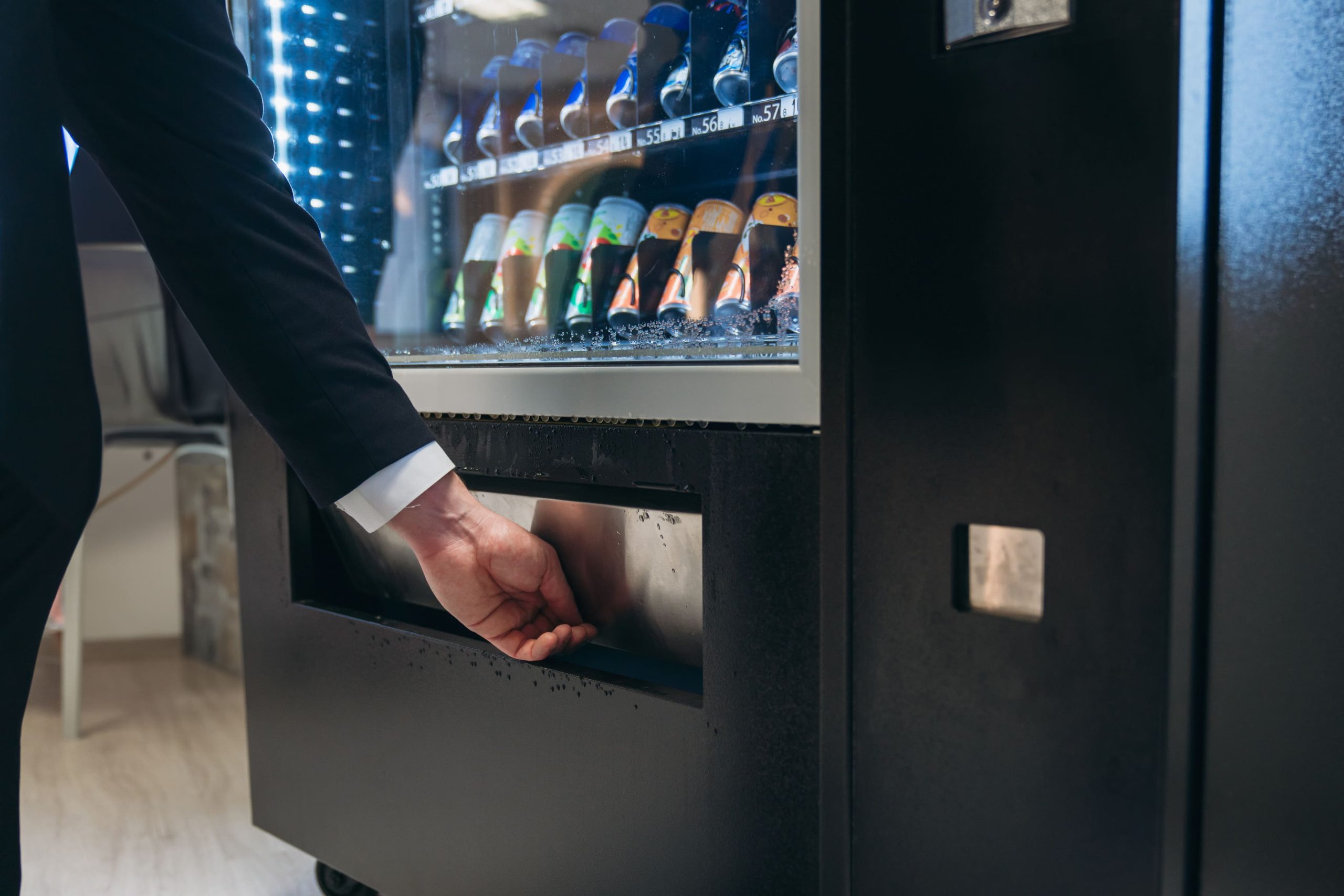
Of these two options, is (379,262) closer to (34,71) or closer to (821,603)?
(34,71)

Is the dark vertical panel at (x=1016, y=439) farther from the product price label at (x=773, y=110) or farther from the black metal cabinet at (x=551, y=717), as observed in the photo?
the product price label at (x=773, y=110)

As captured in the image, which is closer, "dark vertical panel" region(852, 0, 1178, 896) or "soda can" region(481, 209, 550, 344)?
"dark vertical panel" region(852, 0, 1178, 896)

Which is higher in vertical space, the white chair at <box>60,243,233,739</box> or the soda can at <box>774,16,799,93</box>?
the soda can at <box>774,16,799,93</box>

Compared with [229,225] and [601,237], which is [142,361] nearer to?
[601,237]

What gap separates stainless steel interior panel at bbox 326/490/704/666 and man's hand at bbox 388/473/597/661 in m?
0.02

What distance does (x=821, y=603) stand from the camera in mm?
790

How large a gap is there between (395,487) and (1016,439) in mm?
499

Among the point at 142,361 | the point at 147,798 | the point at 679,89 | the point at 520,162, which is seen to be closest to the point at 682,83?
the point at 679,89

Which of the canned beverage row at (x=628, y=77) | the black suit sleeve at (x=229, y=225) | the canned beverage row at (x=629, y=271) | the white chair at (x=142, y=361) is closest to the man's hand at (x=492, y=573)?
the black suit sleeve at (x=229, y=225)

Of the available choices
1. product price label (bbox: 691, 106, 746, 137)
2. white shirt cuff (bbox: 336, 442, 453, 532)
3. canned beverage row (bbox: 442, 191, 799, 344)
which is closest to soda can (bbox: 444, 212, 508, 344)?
canned beverage row (bbox: 442, 191, 799, 344)

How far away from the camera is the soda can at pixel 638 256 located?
1213mm

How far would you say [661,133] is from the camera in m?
1.05

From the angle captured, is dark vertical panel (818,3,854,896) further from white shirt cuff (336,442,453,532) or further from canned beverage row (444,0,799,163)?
white shirt cuff (336,442,453,532)

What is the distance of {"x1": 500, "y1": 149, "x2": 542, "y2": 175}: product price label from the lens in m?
1.20
